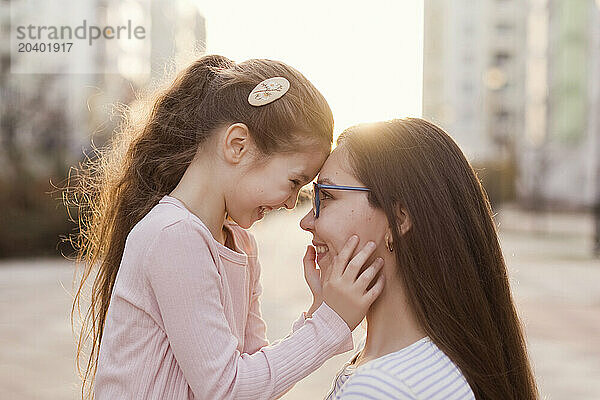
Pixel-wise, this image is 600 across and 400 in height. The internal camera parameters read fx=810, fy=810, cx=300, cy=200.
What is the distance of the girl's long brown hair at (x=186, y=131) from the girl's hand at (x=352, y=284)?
0.33 meters

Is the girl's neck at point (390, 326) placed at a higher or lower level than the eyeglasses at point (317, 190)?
lower

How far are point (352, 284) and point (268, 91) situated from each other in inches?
22.0

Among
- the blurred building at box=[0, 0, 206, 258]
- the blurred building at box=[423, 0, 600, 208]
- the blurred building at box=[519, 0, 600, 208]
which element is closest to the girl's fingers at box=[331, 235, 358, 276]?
the blurred building at box=[0, 0, 206, 258]

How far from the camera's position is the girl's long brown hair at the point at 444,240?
187cm

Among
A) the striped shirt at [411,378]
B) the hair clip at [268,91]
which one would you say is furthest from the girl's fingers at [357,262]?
the hair clip at [268,91]

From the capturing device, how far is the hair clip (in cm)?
211

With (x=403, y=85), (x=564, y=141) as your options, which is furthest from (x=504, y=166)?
(x=403, y=85)

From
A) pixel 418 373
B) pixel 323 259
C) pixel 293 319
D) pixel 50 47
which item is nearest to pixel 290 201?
pixel 323 259

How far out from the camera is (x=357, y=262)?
195 centimetres

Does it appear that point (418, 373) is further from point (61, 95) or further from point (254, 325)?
point (61, 95)

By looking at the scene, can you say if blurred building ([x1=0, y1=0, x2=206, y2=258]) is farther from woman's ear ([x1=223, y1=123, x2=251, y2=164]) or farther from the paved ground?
woman's ear ([x1=223, y1=123, x2=251, y2=164])

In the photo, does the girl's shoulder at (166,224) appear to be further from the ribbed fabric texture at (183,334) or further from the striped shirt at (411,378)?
the striped shirt at (411,378)

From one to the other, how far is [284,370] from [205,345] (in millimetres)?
206

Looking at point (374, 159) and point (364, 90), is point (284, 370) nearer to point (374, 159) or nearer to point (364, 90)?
point (374, 159)
